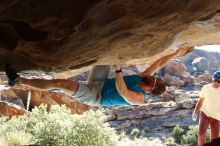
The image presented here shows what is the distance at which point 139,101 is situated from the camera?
283 inches

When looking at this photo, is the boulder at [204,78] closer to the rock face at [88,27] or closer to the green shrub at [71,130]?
the green shrub at [71,130]

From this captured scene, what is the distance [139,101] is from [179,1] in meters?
2.59

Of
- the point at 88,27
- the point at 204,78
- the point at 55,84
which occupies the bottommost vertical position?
the point at 55,84

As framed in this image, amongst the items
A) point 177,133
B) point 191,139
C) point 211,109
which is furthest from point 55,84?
point 177,133

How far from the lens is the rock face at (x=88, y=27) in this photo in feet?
15.6

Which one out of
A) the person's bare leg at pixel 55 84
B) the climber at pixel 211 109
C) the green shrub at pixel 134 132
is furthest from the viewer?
the green shrub at pixel 134 132

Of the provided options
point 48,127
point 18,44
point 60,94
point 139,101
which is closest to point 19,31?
point 18,44

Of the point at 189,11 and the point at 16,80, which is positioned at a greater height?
the point at 189,11

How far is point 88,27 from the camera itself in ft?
17.1

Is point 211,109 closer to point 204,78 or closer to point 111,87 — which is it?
point 111,87

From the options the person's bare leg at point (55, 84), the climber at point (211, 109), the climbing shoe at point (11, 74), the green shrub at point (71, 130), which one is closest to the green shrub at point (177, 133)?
the green shrub at point (71, 130)

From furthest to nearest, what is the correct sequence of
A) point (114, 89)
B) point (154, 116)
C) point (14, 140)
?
point (154, 116) → point (14, 140) → point (114, 89)

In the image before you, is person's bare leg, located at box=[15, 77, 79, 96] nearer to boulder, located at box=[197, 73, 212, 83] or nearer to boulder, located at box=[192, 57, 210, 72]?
boulder, located at box=[197, 73, 212, 83]

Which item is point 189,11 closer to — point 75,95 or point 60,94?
point 75,95
